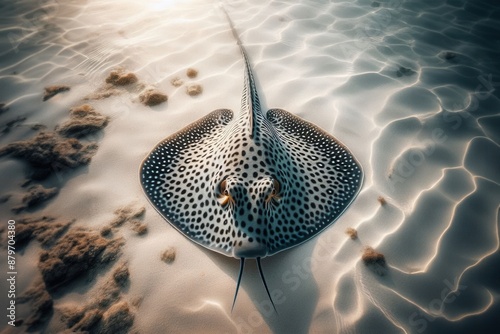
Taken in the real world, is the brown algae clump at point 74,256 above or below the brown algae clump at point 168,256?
above

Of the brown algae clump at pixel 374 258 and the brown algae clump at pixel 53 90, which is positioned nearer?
the brown algae clump at pixel 374 258

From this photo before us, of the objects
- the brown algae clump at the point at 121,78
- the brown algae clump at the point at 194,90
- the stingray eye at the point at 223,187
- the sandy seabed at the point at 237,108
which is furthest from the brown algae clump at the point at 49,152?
the stingray eye at the point at 223,187

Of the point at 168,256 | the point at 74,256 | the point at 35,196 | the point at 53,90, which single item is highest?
the point at 53,90

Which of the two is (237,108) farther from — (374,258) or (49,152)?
(374,258)

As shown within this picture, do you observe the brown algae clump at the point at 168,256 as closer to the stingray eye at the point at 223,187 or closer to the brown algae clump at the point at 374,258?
the stingray eye at the point at 223,187

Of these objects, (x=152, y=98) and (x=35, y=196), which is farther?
(x=152, y=98)

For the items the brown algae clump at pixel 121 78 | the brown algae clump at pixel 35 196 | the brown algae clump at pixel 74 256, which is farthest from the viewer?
the brown algae clump at pixel 121 78

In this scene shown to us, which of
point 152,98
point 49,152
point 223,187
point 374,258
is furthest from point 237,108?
point 374,258

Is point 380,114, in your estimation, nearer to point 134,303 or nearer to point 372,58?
point 372,58
